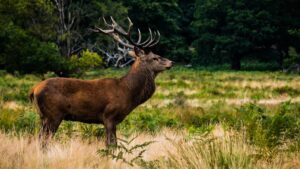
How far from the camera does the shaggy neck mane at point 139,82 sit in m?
8.81

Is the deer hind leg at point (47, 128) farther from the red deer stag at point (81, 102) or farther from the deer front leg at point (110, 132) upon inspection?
the deer front leg at point (110, 132)

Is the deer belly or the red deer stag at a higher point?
the red deer stag

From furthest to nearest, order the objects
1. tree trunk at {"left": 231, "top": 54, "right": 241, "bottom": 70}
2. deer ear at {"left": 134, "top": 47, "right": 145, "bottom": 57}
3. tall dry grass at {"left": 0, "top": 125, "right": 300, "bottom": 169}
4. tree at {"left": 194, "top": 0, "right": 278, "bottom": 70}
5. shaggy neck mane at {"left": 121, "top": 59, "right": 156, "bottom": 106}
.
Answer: tree trunk at {"left": 231, "top": 54, "right": 241, "bottom": 70} < tree at {"left": 194, "top": 0, "right": 278, "bottom": 70} < deer ear at {"left": 134, "top": 47, "right": 145, "bottom": 57} < shaggy neck mane at {"left": 121, "top": 59, "right": 156, "bottom": 106} < tall dry grass at {"left": 0, "top": 125, "right": 300, "bottom": 169}

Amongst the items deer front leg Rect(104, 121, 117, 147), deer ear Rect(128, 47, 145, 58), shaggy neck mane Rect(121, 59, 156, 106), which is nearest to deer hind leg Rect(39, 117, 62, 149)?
deer front leg Rect(104, 121, 117, 147)

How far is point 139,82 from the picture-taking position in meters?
8.96

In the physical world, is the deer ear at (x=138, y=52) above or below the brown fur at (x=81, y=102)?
above

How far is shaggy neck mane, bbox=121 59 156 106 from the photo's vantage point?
28.9 feet

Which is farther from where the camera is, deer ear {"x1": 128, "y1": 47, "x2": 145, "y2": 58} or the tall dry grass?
deer ear {"x1": 128, "y1": 47, "x2": 145, "y2": 58}

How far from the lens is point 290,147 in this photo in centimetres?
707

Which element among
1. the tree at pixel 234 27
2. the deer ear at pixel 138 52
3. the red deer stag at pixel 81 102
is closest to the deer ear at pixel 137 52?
the deer ear at pixel 138 52

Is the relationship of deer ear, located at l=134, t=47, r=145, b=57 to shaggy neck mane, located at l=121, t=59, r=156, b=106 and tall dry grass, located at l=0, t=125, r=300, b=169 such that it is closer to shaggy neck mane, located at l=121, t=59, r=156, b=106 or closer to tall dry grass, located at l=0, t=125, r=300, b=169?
shaggy neck mane, located at l=121, t=59, r=156, b=106

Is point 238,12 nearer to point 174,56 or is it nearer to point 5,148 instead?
point 174,56

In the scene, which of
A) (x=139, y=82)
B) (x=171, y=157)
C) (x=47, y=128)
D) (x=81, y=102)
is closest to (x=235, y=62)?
(x=139, y=82)

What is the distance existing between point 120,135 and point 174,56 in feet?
142
